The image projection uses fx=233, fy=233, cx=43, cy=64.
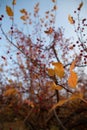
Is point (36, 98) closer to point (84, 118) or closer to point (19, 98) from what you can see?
point (19, 98)

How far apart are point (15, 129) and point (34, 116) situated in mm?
926

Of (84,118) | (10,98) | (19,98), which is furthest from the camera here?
(10,98)

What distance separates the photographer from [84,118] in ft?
26.4

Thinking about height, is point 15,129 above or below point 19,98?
below

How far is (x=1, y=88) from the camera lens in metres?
12.1

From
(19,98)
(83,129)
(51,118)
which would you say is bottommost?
(83,129)

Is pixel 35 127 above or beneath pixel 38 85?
beneath

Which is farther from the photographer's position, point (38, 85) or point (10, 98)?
point (10, 98)

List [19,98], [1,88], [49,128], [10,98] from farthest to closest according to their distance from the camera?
[1,88]
[10,98]
[19,98]
[49,128]

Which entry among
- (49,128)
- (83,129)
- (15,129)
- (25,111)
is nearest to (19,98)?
(25,111)

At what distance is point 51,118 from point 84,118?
118 centimetres

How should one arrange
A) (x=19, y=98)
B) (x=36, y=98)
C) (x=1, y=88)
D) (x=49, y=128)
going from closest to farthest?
(x=49, y=128) < (x=36, y=98) < (x=19, y=98) < (x=1, y=88)

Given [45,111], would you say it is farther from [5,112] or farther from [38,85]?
[5,112]

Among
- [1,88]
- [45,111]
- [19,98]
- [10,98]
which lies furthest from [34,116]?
[1,88]
